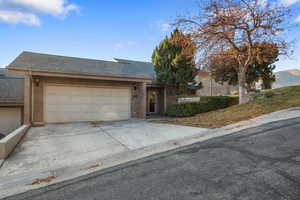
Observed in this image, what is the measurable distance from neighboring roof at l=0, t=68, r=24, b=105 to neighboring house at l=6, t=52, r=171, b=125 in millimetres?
536

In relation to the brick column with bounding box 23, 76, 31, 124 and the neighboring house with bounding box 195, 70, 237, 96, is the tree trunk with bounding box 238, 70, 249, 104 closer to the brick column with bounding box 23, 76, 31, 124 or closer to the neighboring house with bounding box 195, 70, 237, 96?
the neighboring house with bounding box 195, 70, 237, 96

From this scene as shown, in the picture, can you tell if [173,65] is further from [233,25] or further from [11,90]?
[11,90]

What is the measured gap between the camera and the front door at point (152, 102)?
1303 cm

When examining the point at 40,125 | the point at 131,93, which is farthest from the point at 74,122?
the point at 131,93

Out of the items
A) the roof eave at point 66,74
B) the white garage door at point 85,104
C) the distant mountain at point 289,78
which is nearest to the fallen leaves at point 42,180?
the roof eave at point 66,74

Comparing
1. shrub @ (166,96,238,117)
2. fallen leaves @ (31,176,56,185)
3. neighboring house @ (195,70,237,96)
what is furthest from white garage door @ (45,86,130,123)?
neighboring house @ (195,70,237,96)

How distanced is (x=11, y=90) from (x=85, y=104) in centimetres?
563

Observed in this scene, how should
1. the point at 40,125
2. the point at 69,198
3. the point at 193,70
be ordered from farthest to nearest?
the point at 193,70, the point at 40,125, the point at 69,198

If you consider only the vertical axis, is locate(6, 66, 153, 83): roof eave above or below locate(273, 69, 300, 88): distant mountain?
below

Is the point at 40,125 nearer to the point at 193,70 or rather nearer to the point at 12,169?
the point at 12,169

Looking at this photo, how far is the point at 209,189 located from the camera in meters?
2.39

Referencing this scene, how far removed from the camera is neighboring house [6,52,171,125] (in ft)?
26.7

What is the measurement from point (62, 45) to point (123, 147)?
10.8m

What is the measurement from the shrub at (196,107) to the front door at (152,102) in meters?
1.61
